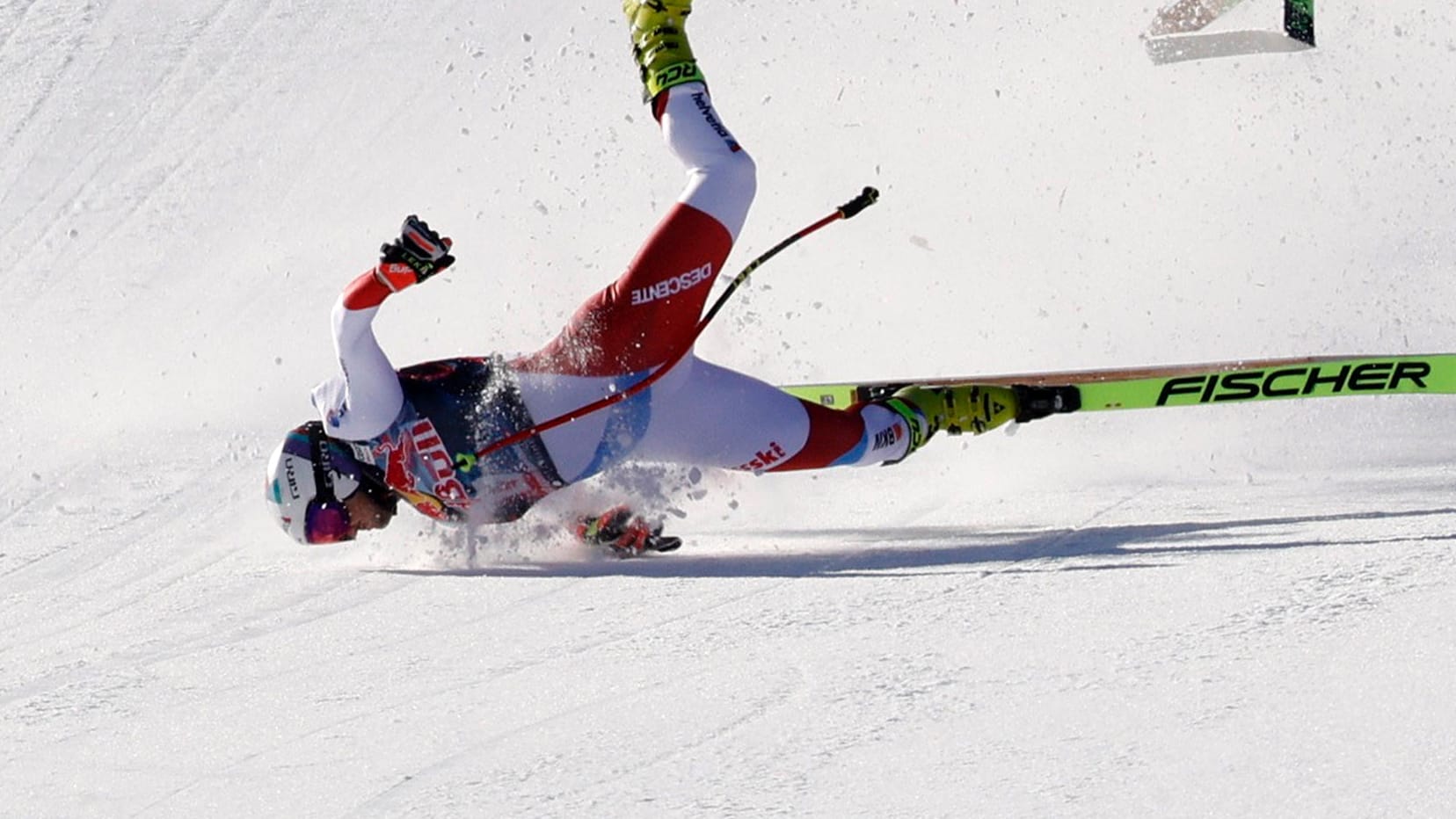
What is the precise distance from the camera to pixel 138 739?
376 centimetres

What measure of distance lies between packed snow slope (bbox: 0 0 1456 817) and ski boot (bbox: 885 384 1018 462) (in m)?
0.25

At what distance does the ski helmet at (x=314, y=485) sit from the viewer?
17.5 ft

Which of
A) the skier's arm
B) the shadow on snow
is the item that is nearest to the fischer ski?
the shadow on snow

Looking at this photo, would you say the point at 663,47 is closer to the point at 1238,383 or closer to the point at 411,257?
the point at 411,257

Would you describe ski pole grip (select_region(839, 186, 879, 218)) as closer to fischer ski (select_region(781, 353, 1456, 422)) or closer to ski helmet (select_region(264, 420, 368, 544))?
fischer ski (select_region(781, 353, 1456, 422))

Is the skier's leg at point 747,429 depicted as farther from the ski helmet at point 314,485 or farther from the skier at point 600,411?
the ski helmet at point 314,485

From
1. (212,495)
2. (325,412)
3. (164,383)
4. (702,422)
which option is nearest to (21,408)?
(164,383)

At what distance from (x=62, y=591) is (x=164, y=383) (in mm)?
2626

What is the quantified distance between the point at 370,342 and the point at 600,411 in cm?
64

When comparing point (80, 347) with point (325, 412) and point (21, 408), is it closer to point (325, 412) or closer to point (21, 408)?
point (21, 408)

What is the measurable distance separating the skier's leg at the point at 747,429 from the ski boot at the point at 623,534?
0.19m

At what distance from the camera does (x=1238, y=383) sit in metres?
5.62

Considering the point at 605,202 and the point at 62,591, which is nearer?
the point at 62,591

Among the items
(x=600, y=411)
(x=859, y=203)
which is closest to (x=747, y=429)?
(x=600, y=411)
